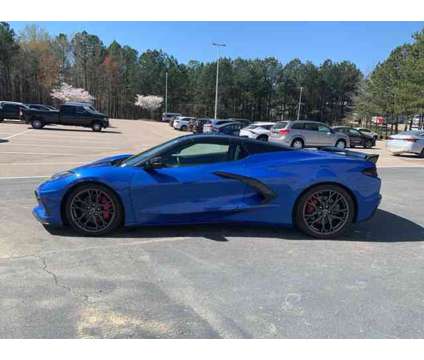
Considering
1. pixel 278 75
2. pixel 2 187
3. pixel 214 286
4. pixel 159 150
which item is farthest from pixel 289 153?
pixel 278 75

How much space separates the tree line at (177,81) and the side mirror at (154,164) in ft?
271

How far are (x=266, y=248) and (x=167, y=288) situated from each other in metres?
1.49

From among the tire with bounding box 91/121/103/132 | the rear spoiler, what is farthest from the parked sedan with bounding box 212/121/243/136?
the rear spoiler

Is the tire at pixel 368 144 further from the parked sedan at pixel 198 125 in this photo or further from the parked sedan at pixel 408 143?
the parked sedan at pixel 198 125

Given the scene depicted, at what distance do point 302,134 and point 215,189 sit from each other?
16.7 m

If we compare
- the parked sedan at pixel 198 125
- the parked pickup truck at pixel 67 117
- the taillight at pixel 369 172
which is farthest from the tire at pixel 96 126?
the taillight at pixel 369 172

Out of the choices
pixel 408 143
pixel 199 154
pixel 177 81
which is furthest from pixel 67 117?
pixel 177 81

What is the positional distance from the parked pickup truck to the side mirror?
2517 cm

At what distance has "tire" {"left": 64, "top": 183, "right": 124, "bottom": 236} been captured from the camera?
4.70 metres

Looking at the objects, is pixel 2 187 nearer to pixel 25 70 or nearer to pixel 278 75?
pixel 25 70

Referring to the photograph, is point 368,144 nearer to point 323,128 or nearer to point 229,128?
point 323,128

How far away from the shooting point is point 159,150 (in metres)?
4.90

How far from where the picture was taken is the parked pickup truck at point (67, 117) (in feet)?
A: 89.0

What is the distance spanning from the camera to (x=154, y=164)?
4.72m
